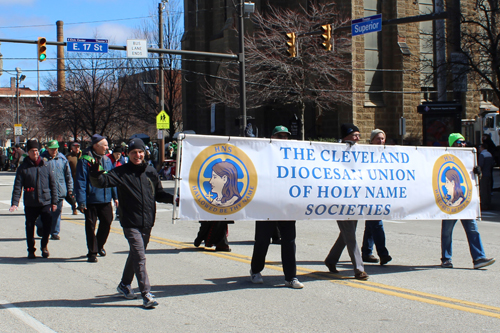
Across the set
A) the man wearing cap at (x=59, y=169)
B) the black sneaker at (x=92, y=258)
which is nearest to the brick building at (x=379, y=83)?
the man wearing cap at (x=59, y=169)

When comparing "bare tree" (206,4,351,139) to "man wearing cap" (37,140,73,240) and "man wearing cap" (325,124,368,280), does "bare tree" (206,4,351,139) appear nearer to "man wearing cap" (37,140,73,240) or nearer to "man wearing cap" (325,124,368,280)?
"man wearing cap" (37,140,73,240)

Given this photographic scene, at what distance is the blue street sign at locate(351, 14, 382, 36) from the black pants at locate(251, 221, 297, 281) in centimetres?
1201

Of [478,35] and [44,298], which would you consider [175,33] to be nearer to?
[478,35]

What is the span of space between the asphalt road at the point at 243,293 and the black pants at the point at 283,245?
25 centimetres

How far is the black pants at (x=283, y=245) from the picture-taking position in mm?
6441

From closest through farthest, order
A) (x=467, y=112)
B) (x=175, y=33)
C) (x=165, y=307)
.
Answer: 1. (x=165, y=307)
2. (x=467, y=112)
3. (x=175, y=33)

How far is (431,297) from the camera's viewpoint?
6.05m

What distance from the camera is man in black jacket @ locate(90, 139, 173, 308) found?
573 cm

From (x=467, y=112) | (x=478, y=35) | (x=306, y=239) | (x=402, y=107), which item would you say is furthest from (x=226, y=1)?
(x=306, y=239)

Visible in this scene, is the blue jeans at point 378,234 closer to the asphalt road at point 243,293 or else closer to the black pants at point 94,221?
the asphalt road at point 243,293

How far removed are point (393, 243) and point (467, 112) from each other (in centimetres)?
3090

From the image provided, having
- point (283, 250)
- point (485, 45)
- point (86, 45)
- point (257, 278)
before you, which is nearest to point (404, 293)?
point (283, 250)

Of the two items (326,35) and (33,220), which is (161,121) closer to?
(326,35)

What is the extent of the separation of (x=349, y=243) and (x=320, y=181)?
851mm
